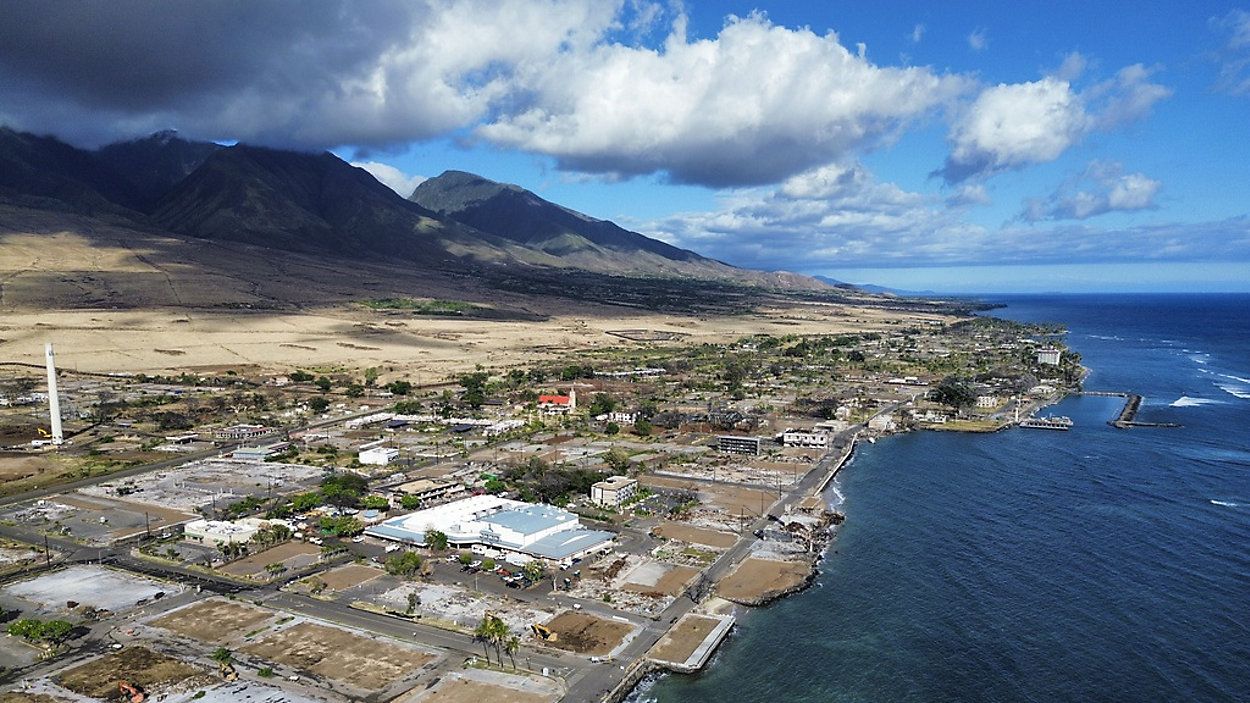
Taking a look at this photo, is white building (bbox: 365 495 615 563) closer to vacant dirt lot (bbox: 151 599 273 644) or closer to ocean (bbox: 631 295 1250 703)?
vacant dirt lot (bbox: 151 599 273 644)

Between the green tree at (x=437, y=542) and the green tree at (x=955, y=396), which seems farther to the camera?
the green tree at (x=955, y=396)

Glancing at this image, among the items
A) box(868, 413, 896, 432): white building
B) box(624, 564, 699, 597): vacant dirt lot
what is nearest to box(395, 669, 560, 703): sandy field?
box(624, 564, 699, 597): vacant dirt lot

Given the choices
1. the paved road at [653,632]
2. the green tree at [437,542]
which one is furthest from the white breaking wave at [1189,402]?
the green tree at [437,542]

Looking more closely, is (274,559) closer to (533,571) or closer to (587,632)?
(533,571)

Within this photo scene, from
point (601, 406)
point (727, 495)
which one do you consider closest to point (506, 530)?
point (727, 495)

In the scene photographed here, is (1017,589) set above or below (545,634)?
below

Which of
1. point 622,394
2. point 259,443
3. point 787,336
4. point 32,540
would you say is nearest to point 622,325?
point 787,336

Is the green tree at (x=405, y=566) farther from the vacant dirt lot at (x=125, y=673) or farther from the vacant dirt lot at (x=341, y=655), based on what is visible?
the vacant dirt lot at (x=125, y=673)
